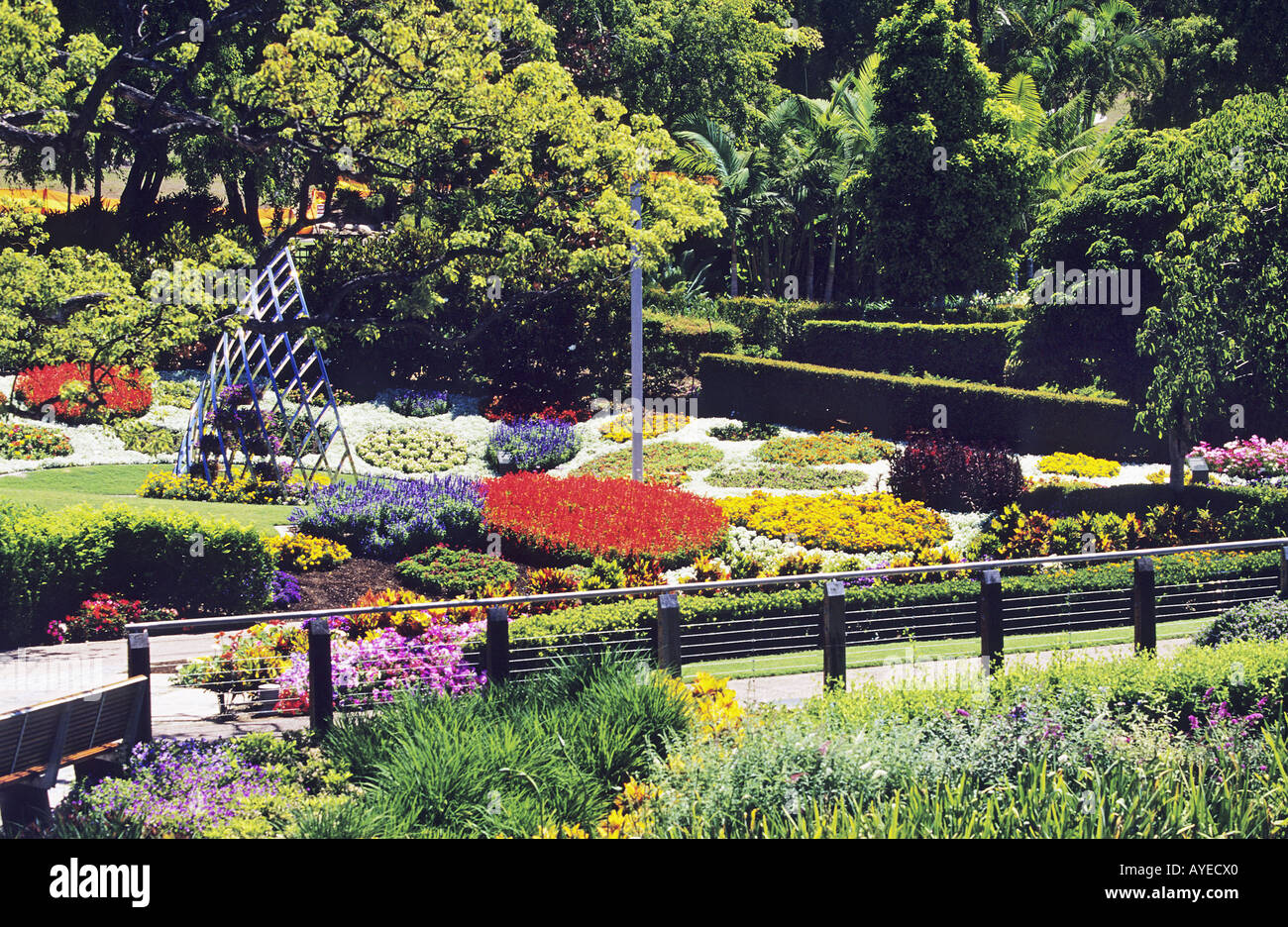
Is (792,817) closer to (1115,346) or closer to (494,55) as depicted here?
(494,55)

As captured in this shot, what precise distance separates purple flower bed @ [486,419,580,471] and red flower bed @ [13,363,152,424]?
6573 millimetres

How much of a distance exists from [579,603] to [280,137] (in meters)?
6.96

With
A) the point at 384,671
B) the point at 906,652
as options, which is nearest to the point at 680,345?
the point at 906,652

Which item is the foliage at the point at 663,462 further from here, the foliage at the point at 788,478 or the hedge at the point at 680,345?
the hedge at the point at 680,345

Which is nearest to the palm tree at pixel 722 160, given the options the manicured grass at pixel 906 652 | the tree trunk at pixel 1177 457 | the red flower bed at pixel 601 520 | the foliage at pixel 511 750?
the tree trunk at pixel 1177 457

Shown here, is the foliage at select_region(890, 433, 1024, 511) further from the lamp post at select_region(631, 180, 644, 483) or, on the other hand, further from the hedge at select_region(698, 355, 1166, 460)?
the hedge at select_region(698, 355, 1166, 460)

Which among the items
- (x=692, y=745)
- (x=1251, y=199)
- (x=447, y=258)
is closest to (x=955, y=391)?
(x=1251, y=199)

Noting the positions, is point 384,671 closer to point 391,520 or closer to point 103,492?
point 391,520

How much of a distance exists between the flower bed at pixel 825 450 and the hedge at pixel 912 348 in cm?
453

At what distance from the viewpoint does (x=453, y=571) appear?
1513cm

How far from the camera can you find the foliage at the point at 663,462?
72.1 ft

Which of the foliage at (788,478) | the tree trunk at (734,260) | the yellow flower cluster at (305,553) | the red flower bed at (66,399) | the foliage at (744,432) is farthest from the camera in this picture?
the tree trunk at (734,260)

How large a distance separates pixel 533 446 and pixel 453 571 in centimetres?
854

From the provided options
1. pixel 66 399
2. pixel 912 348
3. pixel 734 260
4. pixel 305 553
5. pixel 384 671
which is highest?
pixel 734 260
